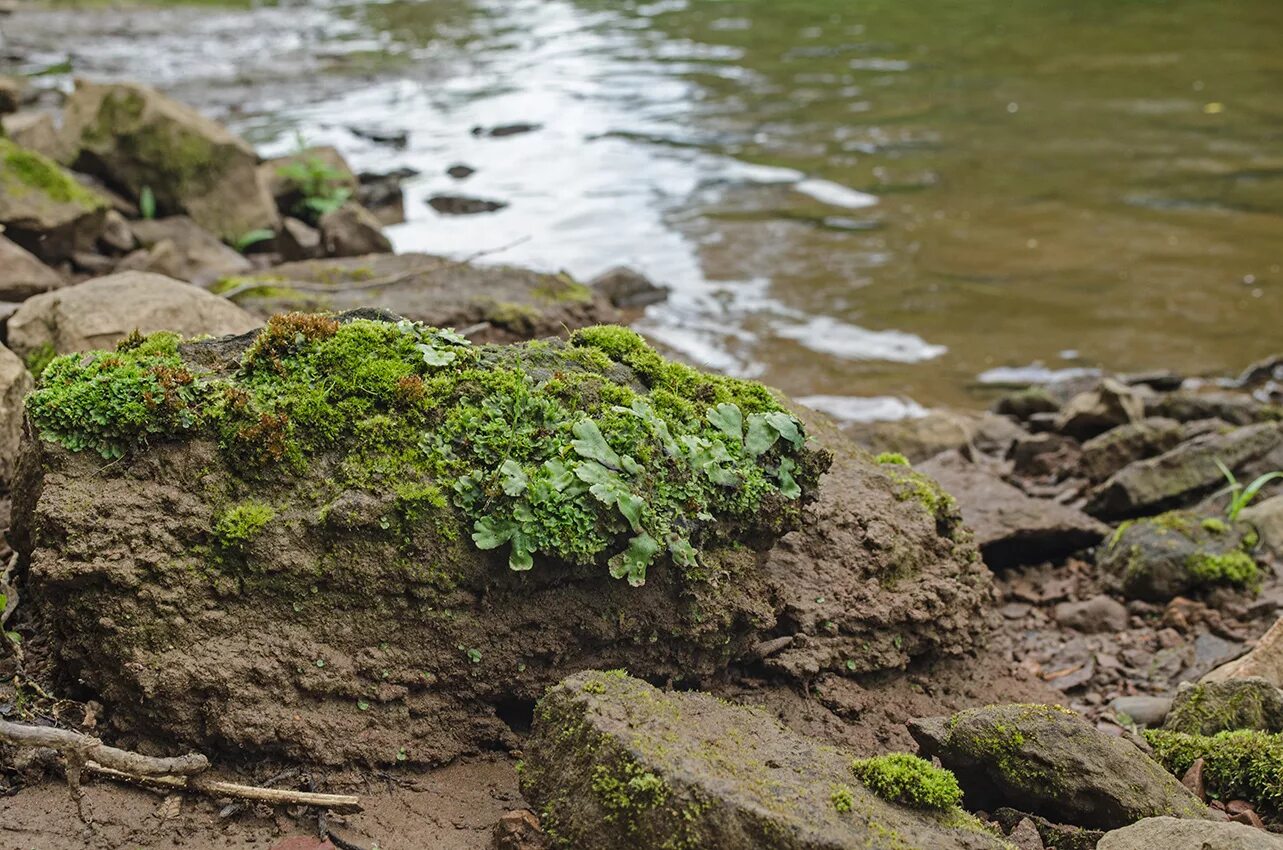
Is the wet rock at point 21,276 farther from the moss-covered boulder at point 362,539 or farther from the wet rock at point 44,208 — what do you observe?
the moss-covered boulder at point 362,539

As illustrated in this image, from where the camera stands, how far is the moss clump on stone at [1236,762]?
3777 millimetres

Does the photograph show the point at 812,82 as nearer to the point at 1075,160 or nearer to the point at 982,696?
the point at 1075,160

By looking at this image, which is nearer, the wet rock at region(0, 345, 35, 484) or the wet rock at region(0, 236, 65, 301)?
the wet rock at region(0, 345, 35, 484)

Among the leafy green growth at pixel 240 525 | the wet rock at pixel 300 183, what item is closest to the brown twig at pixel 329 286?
the leafy green growth at pixel 240 525

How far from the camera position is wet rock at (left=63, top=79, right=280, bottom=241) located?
34.1 ft

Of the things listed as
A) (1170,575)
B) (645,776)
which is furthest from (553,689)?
(1170,575)

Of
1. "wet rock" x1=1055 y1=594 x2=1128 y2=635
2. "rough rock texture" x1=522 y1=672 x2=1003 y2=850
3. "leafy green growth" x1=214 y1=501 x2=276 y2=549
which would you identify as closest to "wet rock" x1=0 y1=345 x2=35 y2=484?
Answer: "leafy green growth" x1=214 y1=501 x2=276 y2=549

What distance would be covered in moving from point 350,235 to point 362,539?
6860 millimetres

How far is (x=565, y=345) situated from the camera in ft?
13.9

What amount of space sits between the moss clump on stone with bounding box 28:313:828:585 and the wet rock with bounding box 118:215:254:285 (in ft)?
16.2

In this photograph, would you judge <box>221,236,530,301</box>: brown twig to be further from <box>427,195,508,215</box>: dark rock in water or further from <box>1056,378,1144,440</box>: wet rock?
<box>427,195,508,215</box>: dark rock in water

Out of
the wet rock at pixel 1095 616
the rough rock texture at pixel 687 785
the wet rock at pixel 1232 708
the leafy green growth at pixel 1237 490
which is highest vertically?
the rough rock texture at pixel 687 785

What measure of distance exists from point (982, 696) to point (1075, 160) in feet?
36.2

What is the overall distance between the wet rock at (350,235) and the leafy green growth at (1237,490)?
658 centimetres
